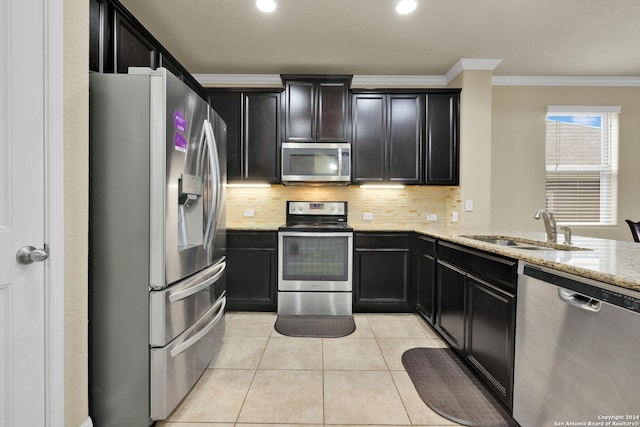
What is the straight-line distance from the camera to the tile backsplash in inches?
142

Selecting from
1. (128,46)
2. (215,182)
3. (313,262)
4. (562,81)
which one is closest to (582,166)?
(562,81)

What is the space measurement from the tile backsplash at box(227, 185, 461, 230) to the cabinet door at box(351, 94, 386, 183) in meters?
0.34

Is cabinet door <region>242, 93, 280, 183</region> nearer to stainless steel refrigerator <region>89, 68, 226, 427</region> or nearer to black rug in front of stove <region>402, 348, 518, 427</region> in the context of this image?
stainless steel refrigerator <region>89, 68, 226, 427</region>

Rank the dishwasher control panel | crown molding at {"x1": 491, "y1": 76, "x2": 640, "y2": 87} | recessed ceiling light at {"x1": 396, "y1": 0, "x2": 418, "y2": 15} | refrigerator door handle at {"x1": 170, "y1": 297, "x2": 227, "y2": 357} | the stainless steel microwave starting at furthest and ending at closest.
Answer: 1. crown molding at {"x1": 491, "y1": 76, "x2": 640, "y2": 87}
2. the stainless steel microwave
3. recessed ceiling light at {"x1": 396, "y1": 0, "x2": 418, "y2": 15}
4. refrigerator door handle at {"x1": 170, "y1": 297, "x2": 227, "y2": 357}
5. the dishwasher control panel

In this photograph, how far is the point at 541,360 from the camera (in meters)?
1.28

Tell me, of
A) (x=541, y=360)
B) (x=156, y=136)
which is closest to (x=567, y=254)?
(x=541, y=360)

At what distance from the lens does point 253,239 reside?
3.01 meters

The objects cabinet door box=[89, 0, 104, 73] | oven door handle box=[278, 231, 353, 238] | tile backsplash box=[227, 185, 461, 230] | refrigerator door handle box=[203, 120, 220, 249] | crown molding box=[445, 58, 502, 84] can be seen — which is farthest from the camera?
tile backsplash box=[227, 185, 461, 230]

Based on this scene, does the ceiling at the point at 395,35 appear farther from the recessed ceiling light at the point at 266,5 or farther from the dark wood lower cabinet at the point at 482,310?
the dark wood lower cabinet at the point at 482,310

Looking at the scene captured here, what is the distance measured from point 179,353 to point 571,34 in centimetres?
396

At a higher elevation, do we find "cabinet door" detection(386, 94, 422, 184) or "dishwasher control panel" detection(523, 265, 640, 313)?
"cabinet door" detection(386, 94, 422, 184)

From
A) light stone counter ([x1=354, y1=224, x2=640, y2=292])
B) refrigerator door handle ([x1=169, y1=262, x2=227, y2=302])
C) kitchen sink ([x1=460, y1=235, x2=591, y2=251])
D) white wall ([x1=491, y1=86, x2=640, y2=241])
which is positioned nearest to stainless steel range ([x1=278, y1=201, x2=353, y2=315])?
refrigerator door handle ([x1=169, y1=262, x2=227, y2=302])
